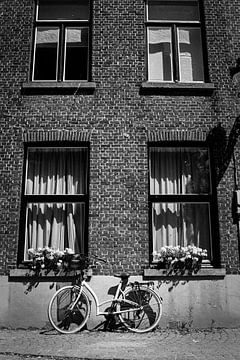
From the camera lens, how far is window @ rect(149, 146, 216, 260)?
30.1 ft

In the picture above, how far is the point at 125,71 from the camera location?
387 inches

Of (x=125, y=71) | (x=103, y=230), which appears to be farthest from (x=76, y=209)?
(x=125, y=71)

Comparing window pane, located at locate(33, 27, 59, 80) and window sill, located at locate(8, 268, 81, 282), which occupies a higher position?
window pane, located at locate(33, 27, 59, 80)

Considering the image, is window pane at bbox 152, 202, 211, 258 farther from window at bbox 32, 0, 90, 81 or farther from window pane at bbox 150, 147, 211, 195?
window at bbox 32, 0, 90, 81

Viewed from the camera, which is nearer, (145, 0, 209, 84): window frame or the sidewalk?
the sidewalk

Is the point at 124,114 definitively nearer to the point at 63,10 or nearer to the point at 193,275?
the point at 63,10

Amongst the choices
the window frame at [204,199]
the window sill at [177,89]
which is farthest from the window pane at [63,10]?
the window frame at [204,199]

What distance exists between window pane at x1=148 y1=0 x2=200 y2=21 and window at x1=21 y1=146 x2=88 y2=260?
3.99 metres

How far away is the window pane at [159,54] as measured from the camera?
33.3 ft

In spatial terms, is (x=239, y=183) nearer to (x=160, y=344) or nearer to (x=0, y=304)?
(x=160, y=344)

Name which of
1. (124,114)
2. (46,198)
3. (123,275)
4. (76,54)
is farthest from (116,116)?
(123,275)

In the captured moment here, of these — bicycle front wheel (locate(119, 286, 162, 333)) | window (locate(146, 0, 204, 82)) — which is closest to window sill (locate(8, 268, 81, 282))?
bicycle front wheel (locate(119, 286, 162, 333))

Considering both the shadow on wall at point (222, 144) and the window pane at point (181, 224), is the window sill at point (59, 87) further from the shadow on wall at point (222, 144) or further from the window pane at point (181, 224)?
the window pane at point (181, 224)

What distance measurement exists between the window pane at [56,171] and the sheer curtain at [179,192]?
63.0 inches
